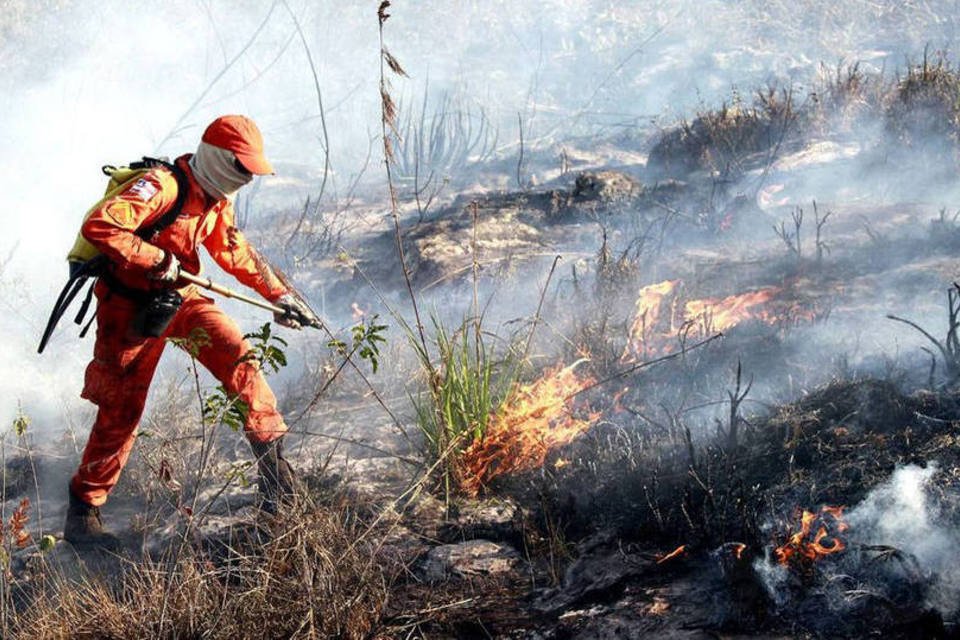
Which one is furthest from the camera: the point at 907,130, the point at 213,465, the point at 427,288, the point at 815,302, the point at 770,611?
the point at 907,130

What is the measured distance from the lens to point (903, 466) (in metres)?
2.76

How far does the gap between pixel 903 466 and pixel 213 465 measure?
Result: 2.84m

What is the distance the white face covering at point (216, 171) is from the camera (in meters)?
3.35

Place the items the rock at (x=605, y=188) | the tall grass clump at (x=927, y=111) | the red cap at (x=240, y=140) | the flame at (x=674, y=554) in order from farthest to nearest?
the rock at (x=605, y=188) < the tall grass clump at (x=927, y=111) < the red cap at (x=240, y=140) < the flame at (x=674, y=554)

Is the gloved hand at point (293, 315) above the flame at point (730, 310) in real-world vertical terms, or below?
above

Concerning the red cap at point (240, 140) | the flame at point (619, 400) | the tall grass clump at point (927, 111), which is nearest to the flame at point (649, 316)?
the flame at point (619, 400)

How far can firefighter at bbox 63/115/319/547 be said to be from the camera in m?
3.28

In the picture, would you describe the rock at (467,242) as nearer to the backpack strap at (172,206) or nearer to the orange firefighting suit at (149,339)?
the orange firefighting suit at (149,339)

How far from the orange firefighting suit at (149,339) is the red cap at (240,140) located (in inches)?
8.5

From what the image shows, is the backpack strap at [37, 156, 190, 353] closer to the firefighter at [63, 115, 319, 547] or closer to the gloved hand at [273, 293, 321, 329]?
the firefighter at [63, 115, 319, 547]

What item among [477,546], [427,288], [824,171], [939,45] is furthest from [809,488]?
[939,45]

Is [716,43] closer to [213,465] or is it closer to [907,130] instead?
[907,130]

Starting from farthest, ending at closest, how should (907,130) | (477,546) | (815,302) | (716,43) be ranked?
(716,43) < (907,130) < (815,302) < (477,546)

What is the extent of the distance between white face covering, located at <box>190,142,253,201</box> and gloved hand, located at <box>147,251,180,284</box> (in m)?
0.34
